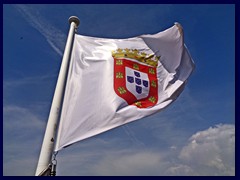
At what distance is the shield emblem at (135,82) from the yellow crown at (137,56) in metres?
0.10

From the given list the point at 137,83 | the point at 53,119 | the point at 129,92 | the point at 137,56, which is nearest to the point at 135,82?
the point at 137,83

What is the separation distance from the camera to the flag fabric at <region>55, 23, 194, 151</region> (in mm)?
9531

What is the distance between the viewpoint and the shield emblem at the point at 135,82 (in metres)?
10.7

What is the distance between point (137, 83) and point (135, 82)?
0.29 ft

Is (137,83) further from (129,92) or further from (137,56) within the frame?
(137,56)

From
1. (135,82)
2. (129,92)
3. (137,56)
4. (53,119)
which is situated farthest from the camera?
(137,56)

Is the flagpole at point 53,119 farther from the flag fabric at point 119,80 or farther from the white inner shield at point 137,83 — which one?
the white inner shield at point 137,83

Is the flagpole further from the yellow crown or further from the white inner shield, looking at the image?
the white inner shield

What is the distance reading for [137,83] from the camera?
11172 millimetres

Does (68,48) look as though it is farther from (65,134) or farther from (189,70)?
(189,70)

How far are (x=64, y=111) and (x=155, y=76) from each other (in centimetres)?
399

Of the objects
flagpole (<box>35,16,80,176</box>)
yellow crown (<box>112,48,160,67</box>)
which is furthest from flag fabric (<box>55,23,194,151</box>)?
flagpole (<box>35,16,80,176</box>)

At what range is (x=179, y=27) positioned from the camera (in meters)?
13.0

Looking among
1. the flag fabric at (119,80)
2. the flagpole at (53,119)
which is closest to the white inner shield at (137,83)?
the flag fabric at (119,80)
